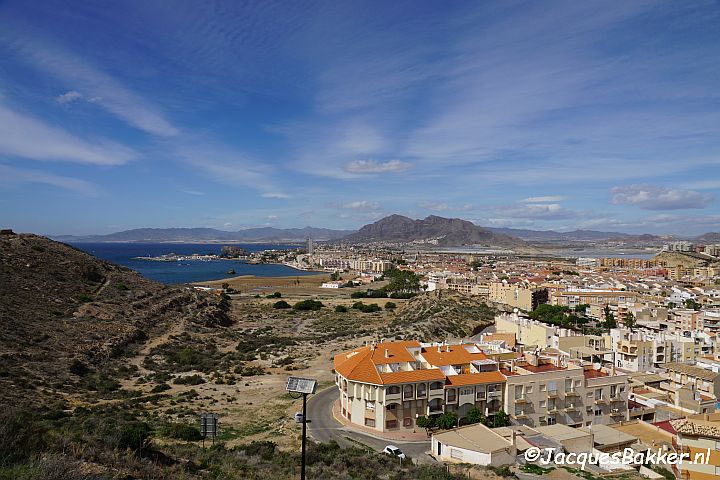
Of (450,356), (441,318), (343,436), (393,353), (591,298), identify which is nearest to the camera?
(343,436)

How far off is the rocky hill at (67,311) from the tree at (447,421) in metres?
18.6

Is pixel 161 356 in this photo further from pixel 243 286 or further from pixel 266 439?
pixel 243 286

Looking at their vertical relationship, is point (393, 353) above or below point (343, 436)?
above

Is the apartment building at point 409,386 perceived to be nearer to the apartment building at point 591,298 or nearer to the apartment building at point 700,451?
the apartment building at point 700,451

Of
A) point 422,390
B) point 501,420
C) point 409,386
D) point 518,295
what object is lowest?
point 501,420

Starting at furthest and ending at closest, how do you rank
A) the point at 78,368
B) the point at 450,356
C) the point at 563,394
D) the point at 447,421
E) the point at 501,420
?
the point at 78,368 → the point at 450,356 → the point at 563,394 → the point at 501,420 → the point at 447,421

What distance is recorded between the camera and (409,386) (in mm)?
21672

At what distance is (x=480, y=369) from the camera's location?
942 inches

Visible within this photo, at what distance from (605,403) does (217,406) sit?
63.5ft

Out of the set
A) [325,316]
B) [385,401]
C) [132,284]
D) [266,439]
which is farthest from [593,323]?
[132,284]

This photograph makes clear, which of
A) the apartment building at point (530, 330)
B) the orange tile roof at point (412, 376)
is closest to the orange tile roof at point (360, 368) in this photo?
the orange tile roof at point (412, 376)

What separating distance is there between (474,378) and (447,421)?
291 centimetres

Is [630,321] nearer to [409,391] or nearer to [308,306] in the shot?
[409,391]

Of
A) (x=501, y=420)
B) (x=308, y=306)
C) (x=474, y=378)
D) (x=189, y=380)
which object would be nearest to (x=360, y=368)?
(x=474, y=378)
